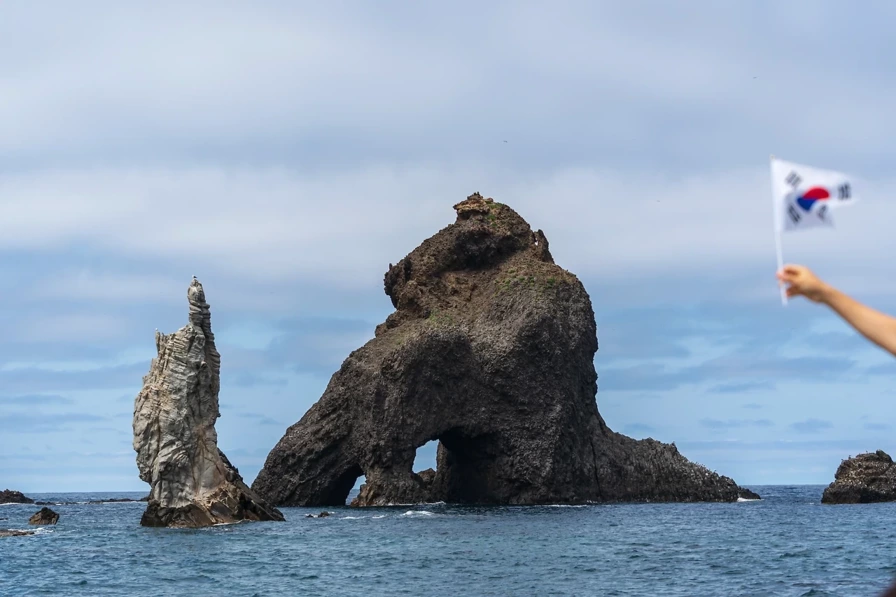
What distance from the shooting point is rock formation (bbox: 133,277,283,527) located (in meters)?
56.2

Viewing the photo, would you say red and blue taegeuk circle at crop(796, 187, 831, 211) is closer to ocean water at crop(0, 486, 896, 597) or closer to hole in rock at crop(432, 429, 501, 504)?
ocean water at crop(0, 486, 896, 597)

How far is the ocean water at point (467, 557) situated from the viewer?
134ft

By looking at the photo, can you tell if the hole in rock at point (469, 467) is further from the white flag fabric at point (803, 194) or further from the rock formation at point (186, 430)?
the white flag fabric at point (803, 194)

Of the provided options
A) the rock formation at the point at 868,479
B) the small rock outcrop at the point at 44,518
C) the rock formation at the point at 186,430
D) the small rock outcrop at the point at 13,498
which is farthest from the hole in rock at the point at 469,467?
the small rock outcrop at the point at 13,498

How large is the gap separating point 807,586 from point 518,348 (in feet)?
152

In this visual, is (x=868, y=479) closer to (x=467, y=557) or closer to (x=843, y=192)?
(x=467, y=557)

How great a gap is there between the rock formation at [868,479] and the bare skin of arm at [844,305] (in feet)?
272

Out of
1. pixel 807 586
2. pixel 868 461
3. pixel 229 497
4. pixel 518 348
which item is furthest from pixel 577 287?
pixel 807 586

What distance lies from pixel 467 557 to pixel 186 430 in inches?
606

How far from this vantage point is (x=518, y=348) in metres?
84.9

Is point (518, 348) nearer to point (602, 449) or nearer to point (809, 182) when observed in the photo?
point (602, 449)

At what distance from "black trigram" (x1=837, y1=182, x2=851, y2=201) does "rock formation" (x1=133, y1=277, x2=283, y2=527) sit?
51.2 meters

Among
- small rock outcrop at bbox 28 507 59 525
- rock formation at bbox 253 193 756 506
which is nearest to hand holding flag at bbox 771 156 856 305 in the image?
small rock outcrop at bbox 28 507 59 525

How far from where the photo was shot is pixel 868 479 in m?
84.6
